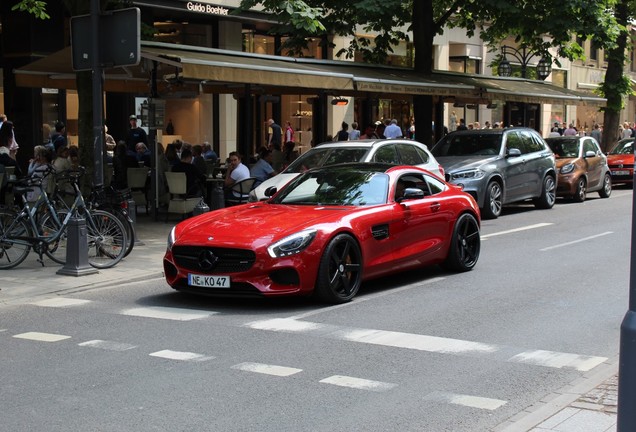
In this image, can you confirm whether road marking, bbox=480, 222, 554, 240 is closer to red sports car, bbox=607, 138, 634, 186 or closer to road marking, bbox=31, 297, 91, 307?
road marking, bbox=31, 297, 91, 307

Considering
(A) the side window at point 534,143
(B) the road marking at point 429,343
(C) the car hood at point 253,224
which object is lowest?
(B) the road marking at point 429,343

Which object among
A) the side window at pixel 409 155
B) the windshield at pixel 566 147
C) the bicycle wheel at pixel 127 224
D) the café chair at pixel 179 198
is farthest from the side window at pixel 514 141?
the bicycle wheel at pixel 127 224

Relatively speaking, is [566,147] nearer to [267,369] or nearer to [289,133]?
[289,133]

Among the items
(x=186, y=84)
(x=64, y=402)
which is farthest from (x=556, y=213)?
(x=64, y=402)

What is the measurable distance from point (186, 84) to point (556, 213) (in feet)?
27.6

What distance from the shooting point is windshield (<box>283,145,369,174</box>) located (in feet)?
53.1

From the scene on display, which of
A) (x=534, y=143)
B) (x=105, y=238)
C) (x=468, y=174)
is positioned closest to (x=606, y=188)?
(x=534, y=143)

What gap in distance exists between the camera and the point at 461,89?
2412 cm

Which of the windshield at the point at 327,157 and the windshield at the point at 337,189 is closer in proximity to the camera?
the windshield at the point at 337,189

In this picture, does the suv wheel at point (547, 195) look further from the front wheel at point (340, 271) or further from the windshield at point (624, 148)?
the front wheel at point (340, 271)

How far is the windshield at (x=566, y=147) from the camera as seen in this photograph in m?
23.9

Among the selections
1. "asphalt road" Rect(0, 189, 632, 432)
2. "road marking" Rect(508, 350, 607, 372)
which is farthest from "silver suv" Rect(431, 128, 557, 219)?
"road marking" Rect(508, 350, 607, 372)

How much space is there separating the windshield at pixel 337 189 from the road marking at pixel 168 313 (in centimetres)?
203

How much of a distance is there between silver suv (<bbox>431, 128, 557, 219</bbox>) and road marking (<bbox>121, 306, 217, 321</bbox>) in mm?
9774
